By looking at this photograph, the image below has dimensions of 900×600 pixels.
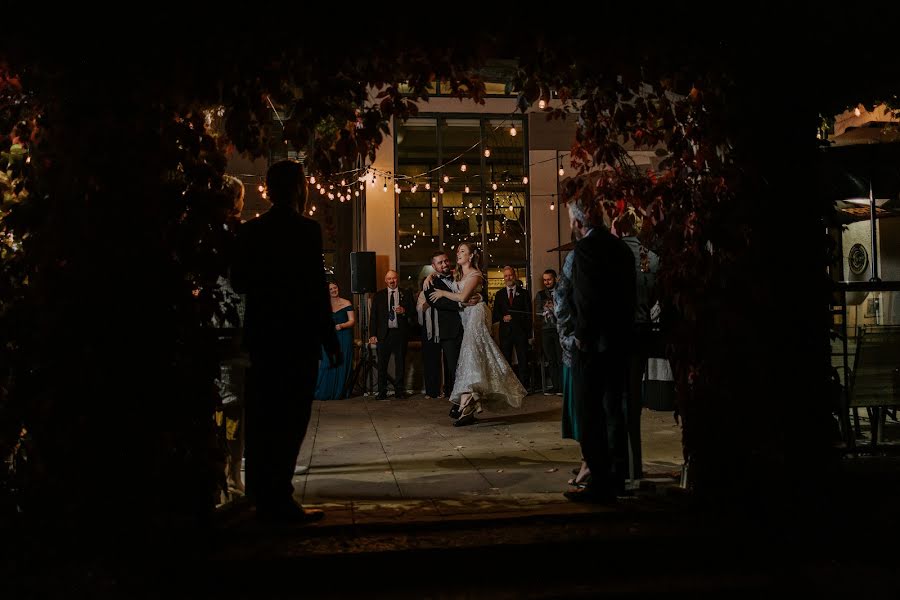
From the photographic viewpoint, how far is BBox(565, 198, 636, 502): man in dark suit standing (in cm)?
438

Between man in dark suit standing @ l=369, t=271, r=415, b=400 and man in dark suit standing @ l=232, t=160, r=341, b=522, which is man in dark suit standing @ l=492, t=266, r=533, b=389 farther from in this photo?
man in dark suit standing @ l=232, t=160, r=341, b=522

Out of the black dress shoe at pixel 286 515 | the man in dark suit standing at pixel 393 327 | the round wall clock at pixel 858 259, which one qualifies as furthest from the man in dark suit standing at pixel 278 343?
the round wall clock at pixel 858 259

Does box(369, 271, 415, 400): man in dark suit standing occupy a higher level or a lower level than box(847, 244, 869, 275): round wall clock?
lower

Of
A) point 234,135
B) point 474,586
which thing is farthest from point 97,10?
point 474,586

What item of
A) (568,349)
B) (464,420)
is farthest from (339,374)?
(568,349)

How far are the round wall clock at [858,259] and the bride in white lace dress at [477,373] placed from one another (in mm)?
6671

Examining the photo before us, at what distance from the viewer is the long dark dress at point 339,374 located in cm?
1204

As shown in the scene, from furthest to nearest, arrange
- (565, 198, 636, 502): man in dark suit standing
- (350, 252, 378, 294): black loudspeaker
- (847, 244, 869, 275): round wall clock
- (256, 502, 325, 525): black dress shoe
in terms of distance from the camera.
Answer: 1. (350, 252, 378, 294): black loudspeaker
2. (847, 244, 869, 275): round wall clock
3. (565, 198, 636, 502): man in dark suit standing
4. (256, 502, 325, 525): black dress shoe

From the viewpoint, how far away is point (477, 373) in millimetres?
8289

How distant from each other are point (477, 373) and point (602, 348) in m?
3.97

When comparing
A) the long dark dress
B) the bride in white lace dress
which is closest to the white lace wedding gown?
the bride in white lace dress

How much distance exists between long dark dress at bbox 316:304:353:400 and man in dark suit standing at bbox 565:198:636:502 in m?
7.79

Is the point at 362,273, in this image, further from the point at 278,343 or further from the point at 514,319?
the point at 278,343

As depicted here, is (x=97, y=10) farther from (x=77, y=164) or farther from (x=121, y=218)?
(x=121, y=218)
